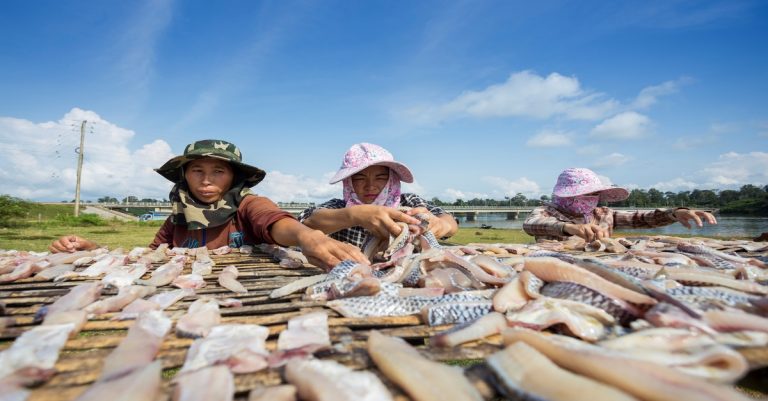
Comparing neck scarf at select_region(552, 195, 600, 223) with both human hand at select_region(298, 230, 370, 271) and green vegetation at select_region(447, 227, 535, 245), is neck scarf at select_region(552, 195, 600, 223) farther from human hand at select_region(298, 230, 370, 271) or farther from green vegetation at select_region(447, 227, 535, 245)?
green vegetation at select_region(447, 227, 535, 245)

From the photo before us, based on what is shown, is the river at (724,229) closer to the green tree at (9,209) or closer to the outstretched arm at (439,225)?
the outstretched arm at (439,225)

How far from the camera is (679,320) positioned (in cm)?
129

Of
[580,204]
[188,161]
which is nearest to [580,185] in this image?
[580,204]

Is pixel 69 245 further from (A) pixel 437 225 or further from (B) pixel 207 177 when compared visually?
(A) pixel 437 225

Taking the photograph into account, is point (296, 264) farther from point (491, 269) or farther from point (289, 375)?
point (289, 375)

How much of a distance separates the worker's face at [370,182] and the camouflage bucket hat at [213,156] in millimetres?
1386

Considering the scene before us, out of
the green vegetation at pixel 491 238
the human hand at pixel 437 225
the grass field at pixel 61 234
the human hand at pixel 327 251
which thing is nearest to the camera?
the human hand at pixel 327 251

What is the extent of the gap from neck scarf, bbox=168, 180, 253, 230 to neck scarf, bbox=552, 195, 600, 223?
5.36 metres

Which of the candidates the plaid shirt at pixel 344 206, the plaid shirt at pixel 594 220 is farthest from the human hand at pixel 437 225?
the plaid shirt at pixel 594 220

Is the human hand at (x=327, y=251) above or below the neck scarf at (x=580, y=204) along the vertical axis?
below

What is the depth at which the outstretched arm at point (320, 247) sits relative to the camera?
2799mm

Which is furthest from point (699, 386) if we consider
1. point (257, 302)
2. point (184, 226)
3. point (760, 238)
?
point (760, 238)

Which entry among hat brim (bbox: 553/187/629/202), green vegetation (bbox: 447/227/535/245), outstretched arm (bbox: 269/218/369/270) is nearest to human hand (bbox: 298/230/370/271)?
outstretched arm (bbox: 269/218/369/270)

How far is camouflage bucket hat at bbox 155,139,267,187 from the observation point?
4.37 metres
